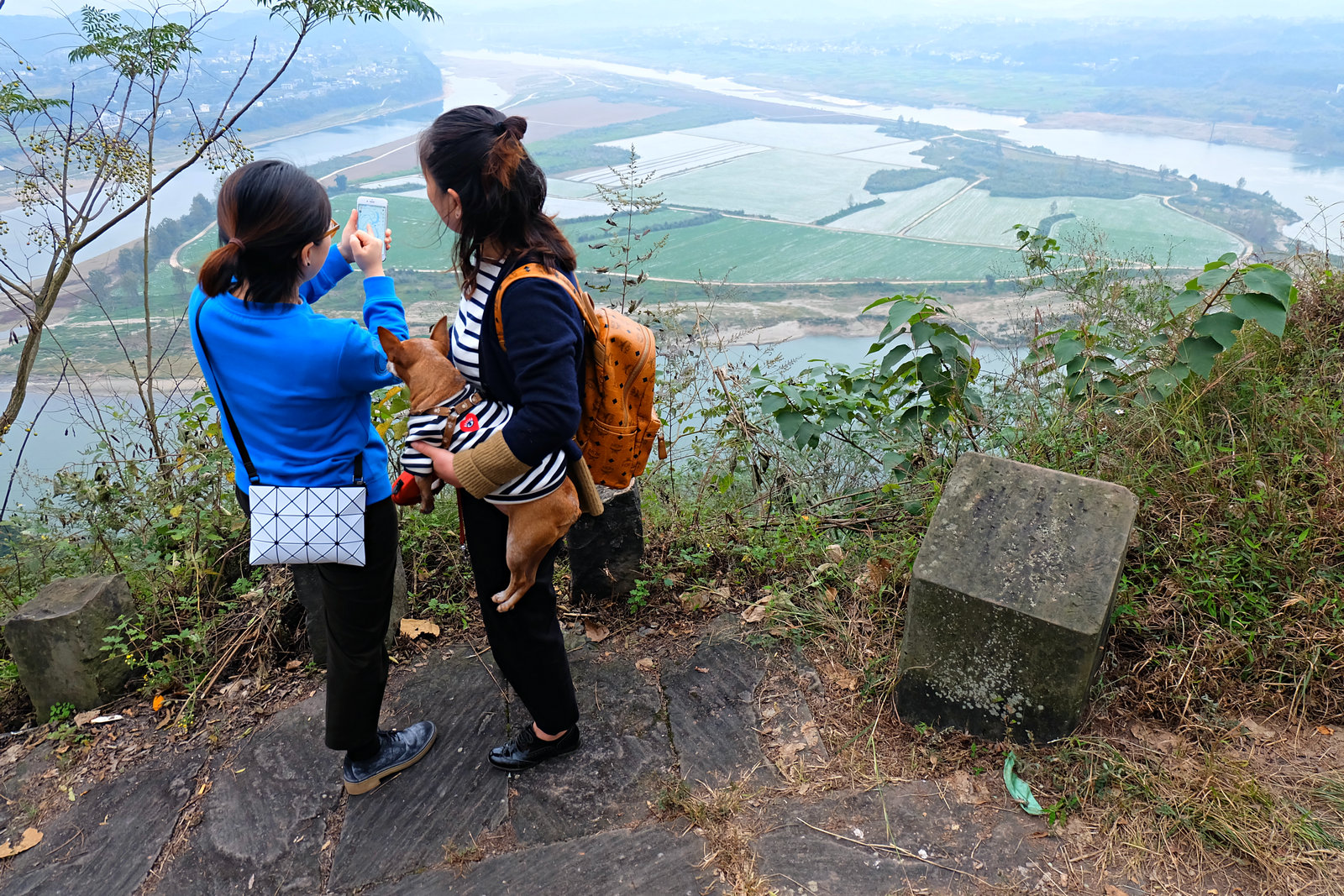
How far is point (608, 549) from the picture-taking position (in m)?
3.01

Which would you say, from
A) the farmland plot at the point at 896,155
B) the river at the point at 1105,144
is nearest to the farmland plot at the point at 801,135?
the farmland plot at the point at 896,155

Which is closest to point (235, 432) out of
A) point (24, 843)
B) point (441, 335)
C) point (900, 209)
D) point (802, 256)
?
point (441, 335)

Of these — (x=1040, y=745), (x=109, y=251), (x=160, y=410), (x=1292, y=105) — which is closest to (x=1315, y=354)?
(x=1040, y=745)

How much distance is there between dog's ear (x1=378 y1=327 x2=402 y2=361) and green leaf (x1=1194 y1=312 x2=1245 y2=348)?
2866mm

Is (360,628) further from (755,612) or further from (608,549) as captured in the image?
(755,612)

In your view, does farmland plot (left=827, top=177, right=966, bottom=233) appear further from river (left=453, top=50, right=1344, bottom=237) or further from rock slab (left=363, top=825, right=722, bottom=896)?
rock slab (left=363, top=825, right=722, bottom=896)

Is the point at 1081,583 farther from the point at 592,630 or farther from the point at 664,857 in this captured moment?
the point at 592,630

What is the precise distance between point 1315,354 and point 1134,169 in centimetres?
2078

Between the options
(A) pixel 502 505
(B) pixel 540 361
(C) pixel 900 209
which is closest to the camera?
(B) pixel 540 361

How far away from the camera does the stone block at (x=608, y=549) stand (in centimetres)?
295

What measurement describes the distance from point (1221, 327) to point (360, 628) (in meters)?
3.20

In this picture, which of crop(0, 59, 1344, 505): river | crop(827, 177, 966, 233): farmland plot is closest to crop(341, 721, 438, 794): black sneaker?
crop(0, 59, 1344, 505): river

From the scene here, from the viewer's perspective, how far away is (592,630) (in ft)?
9.78

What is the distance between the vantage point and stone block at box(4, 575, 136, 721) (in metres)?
2.67
